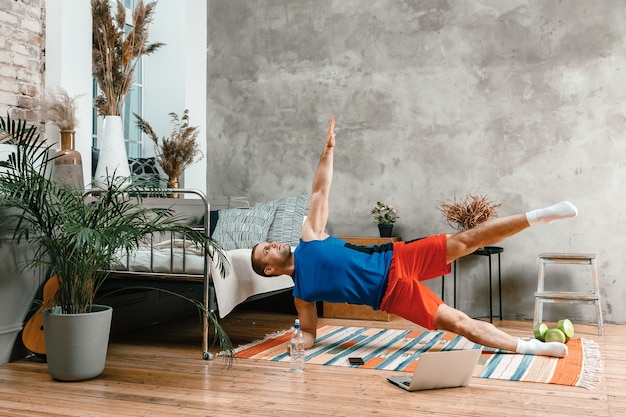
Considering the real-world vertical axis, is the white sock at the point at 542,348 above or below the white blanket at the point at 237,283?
below

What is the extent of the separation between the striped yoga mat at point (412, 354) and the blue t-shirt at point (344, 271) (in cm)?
33

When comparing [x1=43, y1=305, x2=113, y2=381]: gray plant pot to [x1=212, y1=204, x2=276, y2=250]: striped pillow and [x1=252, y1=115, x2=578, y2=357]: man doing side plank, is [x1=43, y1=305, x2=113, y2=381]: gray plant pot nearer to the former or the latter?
[x1=252, y1=115, x2=578, y2=357]: man doing side plank

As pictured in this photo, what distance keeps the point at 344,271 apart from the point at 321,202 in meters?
0.48

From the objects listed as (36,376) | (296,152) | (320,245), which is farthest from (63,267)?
(296,152)

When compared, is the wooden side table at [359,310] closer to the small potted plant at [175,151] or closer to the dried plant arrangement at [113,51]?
the small potted plant at [175,151]

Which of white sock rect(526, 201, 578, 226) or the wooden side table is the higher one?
white sock rect(526, 201, 578, 226)

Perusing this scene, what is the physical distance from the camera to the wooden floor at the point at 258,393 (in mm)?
2723

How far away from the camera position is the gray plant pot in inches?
126

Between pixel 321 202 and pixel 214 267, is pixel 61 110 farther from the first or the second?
pixel 321 202

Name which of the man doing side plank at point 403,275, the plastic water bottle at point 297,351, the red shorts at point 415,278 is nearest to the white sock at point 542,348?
the man doing side plank at point 403,275

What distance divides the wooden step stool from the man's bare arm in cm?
173

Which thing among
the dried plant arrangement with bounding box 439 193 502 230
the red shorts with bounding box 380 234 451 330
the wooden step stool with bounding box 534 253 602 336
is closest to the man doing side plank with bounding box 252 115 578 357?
the red shorts with bounding box 380 234 451 330

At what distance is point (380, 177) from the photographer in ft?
18.2

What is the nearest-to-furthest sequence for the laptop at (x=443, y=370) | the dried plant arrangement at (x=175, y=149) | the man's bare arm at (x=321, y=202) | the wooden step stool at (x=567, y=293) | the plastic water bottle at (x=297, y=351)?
the laptop at (x=443, y=370), the plastic water bottle at (x=297, y=351), the man's bare arm at (x=321, y=202), the wooden step stool at (x=567, y=293), the dried plant arrangement at (x=175, y=149)
